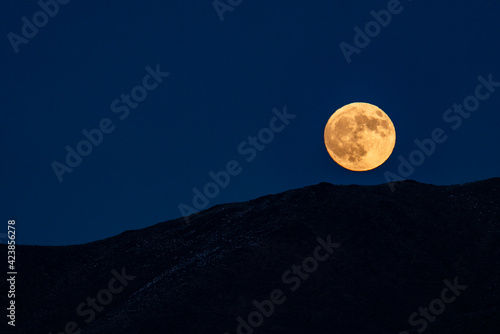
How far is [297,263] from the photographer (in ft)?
126

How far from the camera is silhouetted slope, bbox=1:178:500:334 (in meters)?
33.0

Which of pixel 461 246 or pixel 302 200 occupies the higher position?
pixel 302 200

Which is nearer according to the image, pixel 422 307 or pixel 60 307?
pixel 422 307

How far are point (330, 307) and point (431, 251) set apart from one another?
40.3 ft

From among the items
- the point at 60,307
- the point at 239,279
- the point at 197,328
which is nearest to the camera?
the point at 197,328

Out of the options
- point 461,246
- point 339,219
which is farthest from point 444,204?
point 339,219

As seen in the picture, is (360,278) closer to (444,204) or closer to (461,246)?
(461,246)

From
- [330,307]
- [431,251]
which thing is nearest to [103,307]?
[330,307]

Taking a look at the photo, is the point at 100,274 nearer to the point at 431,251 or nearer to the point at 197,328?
the point at 197,328

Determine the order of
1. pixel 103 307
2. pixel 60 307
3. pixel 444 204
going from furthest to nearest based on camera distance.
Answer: pixel 444 204
pixel 60 307
pixel 103 307

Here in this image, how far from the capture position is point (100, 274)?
4528 centimetres

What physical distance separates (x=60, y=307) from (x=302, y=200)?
19753 mm

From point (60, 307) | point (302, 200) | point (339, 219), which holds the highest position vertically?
point (60, 307)

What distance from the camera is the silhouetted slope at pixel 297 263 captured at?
33.0 m
